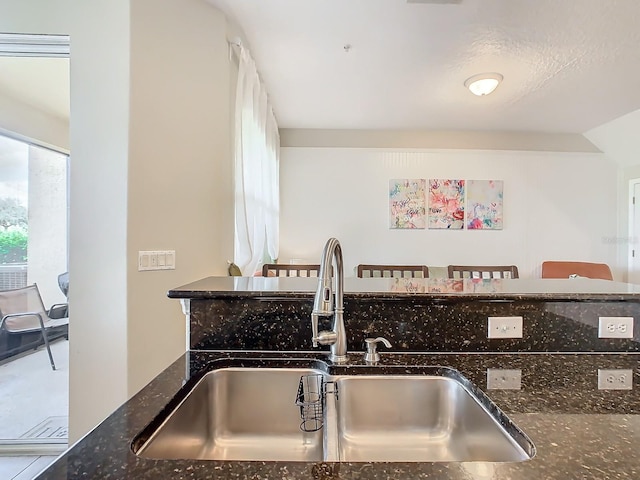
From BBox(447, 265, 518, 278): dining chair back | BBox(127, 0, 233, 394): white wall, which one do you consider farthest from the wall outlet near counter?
BBox(447, 265, 518, 278): dining chair back

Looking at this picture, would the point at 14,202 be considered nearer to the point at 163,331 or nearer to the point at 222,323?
the point at 163,331

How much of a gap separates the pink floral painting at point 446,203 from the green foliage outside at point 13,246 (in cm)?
413

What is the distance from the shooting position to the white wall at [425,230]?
4.70 metres

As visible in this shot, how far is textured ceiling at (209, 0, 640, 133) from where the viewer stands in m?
2.23

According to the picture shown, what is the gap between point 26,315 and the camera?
7.53 feet

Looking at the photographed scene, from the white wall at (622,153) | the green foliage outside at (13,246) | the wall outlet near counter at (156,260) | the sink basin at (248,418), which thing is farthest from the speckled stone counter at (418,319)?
the white wall at (622,153)

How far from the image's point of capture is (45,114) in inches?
92.7

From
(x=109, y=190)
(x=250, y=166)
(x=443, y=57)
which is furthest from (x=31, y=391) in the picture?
(x=443, y=57)

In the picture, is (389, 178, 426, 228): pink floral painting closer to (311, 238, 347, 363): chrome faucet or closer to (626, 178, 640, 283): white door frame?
(626, 178, 640, 283): white door frame

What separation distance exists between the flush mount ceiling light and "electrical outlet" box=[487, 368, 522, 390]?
2880 mm

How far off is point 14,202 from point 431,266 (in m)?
4.19

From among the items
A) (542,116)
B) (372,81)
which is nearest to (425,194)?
(542,116)

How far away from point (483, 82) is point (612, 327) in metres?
2.63

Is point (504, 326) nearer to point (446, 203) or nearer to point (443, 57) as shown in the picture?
point (443, 57)
